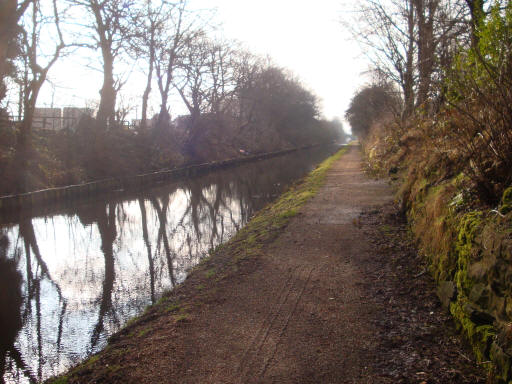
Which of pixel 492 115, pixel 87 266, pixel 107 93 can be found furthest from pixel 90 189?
pixel 492 115

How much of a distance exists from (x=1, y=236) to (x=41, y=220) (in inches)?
85.2

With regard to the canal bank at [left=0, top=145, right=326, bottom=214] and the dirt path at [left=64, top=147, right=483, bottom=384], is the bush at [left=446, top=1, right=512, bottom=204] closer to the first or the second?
the dirt path at [left=64, top=147, right=483, bottom=384]

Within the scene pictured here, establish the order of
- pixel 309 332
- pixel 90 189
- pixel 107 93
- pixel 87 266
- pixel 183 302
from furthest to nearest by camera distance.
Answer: pixel 107 93 → pixel 90 189 → pixel 87 266 → pixel 183 302 → pixel 309 332

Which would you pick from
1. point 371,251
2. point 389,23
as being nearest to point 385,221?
point 371,251

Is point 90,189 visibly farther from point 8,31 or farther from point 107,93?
point 107,93

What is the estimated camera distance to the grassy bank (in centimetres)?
392

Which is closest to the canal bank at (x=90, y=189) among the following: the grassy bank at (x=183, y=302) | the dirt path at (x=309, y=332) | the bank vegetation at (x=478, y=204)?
the grassy bank at (x=183, y=302)

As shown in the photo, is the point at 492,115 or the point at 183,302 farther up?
the point at 492,115

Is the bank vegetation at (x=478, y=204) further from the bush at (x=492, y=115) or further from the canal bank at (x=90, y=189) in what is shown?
the canal bank at (x=90, y=189)

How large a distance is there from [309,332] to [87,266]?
16.7 feet

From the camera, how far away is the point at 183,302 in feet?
17.6

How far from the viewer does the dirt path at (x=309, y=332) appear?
3.52m

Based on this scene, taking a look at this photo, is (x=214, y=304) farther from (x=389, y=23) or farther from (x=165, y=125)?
(x=165, y=125)

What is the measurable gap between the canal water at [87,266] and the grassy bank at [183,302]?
15.9 inches
